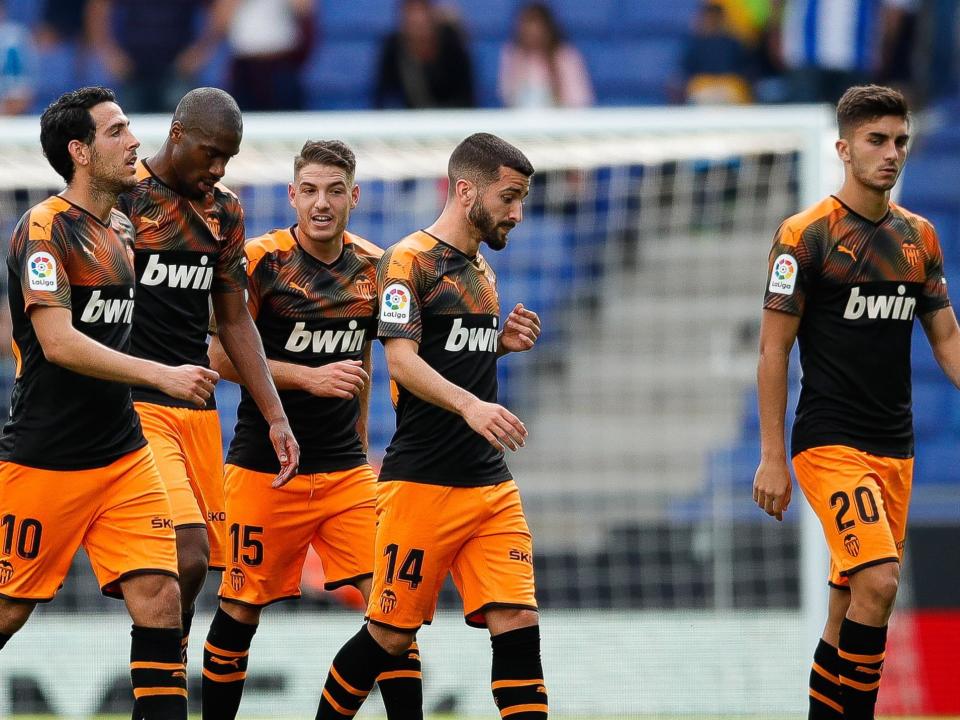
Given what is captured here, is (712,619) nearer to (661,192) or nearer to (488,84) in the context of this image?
(661,192)

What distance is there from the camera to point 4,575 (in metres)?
5.16

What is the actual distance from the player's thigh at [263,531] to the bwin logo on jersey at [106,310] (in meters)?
1.13

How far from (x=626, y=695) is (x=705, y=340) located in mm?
3054

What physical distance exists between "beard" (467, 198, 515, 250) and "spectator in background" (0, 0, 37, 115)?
26.2ft

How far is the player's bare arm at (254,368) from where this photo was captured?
18.9 feet

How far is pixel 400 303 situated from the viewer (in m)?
5.34

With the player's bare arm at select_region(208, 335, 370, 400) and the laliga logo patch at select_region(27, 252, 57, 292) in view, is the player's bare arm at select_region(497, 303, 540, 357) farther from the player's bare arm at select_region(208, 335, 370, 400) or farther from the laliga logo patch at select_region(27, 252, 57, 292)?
the laliga logo patch at select_region(27, 252, 57, 292)

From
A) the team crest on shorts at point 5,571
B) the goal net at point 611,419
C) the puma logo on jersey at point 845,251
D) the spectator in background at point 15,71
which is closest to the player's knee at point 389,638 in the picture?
the team crest on shorts at point 5,571

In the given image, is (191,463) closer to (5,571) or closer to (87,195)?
(5,571)

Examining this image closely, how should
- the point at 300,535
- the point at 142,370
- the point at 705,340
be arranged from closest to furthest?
the point at 142,370 < the point at 300,535 < the point at 705,340

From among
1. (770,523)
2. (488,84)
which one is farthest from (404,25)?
(770,523)

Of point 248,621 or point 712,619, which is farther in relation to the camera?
point 712,619

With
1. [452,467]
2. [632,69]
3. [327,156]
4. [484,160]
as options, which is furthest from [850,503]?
[632,69]

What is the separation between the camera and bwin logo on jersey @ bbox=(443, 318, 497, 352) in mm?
5477
